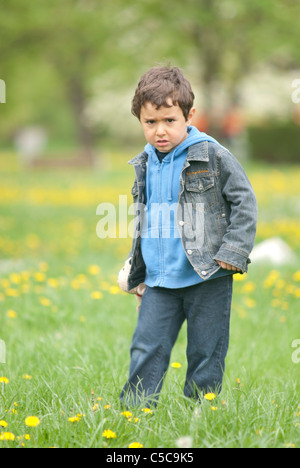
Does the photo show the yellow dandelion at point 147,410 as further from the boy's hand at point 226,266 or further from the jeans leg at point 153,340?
the boy's hand at point 226,266

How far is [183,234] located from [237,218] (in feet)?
0.81

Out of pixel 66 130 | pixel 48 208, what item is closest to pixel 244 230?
pixel 48 208

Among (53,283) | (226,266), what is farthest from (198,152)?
(53,283)

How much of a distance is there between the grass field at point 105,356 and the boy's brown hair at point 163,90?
4.06 ft

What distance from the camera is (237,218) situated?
2502 mm

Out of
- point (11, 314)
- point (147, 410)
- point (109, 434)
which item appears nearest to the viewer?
point (109, 434)

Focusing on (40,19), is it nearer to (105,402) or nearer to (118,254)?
(118,254)

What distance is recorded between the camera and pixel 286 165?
18109mm

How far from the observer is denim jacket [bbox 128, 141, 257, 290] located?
2.51m

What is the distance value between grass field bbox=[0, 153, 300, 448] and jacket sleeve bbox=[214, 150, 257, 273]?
565 mm

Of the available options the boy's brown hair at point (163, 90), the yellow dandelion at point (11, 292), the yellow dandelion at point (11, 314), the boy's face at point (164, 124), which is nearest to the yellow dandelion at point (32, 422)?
the boy's face at point (164, 124)

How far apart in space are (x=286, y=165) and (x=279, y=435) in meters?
16.5

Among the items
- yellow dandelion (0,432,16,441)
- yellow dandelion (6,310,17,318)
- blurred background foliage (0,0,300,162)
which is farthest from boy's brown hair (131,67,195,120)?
blurred background foliage (0,0,300,162)

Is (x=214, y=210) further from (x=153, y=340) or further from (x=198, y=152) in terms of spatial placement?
(x=153, y=340)
